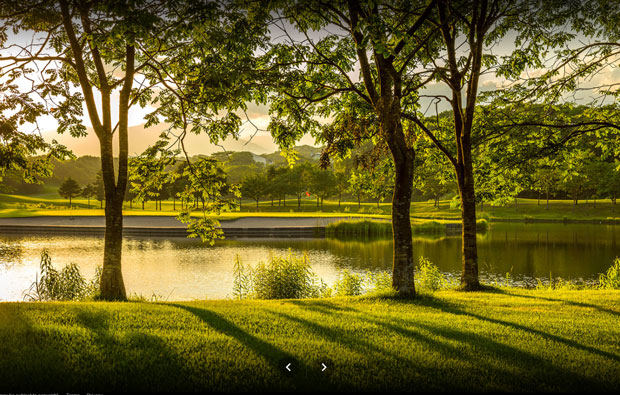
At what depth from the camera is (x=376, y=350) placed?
5.26 meters

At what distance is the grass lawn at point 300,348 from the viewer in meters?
4.33

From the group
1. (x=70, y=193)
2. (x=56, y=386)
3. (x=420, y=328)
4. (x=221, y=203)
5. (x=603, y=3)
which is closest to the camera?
(x=56, y=386)

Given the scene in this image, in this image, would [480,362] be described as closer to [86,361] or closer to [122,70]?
[86,361]

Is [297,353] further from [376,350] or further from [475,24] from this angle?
[475,24]

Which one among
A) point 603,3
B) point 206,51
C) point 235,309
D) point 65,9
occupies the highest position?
point 603,3

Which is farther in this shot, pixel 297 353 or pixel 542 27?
pixel 542 27

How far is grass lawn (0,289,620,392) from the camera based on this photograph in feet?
14.2

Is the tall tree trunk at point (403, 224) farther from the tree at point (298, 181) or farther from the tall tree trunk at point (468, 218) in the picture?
the tree at point (298, 181)

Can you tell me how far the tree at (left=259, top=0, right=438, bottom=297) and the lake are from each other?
7002 millimetres

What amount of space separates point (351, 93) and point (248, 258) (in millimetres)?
14452

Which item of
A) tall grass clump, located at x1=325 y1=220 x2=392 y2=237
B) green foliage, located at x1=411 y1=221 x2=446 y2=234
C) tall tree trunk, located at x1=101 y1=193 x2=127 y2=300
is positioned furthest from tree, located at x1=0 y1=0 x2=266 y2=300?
green foliage, located at x1=411 y1=221 x2=446 y2=234

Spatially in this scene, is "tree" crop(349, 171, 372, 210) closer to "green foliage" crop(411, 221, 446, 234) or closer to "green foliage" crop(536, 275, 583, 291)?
"green foliage" crop(536, 275, 583, 291)

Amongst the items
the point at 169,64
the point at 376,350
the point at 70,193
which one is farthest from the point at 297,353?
the point at 70,193

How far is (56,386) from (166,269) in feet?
51.6
